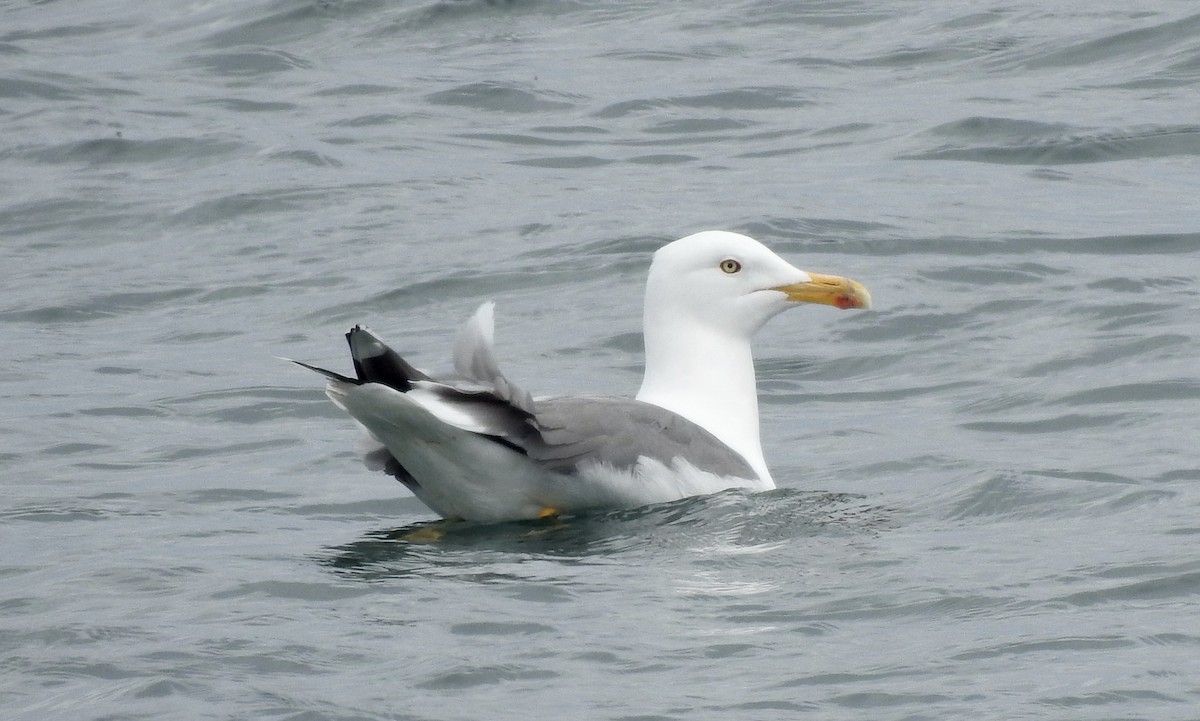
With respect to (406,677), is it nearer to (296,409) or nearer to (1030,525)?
(1030,525)

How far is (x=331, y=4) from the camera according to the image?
19719 millimetres

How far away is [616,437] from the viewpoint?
737 centimetres

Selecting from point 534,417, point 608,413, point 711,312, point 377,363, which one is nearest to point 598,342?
point 711,312

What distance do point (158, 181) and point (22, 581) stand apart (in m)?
8.69

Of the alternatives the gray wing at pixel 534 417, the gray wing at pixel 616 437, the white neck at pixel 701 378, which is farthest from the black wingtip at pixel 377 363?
the white neck at pixel 701 378

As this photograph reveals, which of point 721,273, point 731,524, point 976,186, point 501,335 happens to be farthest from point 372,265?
point 731,524

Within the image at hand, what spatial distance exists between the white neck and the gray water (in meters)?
0.45

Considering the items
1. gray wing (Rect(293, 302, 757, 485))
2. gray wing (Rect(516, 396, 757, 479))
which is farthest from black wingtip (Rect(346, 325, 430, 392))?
gray wing (Rect(516, 396, 757, 479))

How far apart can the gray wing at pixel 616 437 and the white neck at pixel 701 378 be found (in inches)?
13.2

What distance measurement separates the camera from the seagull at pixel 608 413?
6984mm

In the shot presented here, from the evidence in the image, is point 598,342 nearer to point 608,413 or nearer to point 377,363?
point 608,413

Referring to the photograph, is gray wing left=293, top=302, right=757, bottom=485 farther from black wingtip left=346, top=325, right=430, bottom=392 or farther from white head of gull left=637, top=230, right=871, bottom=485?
white head of gull left=637, top=230, right=871, bottom=485

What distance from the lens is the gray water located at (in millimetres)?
5762

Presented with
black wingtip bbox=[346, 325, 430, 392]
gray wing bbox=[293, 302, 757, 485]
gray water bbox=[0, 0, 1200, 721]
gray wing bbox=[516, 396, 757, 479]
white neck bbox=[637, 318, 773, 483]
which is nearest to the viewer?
gray water bbox=[0, 0, 1200, 721]
